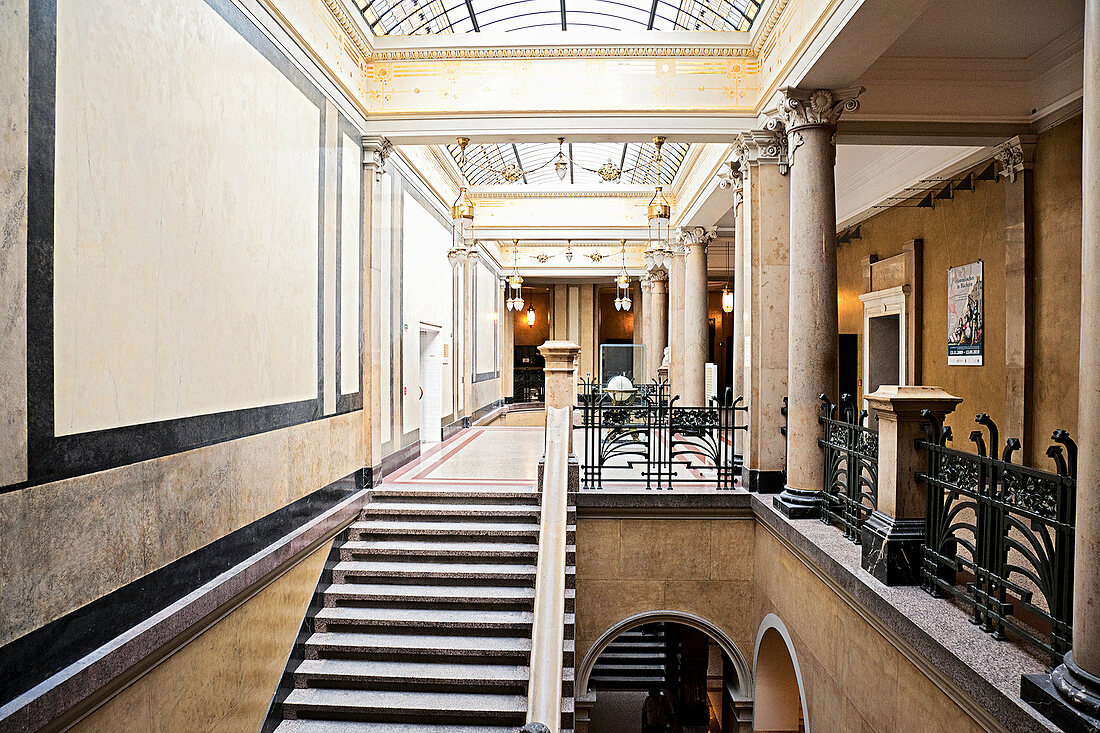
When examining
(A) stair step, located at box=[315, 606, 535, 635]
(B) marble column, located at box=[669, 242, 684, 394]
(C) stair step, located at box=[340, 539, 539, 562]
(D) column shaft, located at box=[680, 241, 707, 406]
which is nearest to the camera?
(A) stair step, located at box=[315, 606, 535, 635]

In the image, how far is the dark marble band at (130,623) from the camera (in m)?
3.04

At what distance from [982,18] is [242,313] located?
22.4 feet

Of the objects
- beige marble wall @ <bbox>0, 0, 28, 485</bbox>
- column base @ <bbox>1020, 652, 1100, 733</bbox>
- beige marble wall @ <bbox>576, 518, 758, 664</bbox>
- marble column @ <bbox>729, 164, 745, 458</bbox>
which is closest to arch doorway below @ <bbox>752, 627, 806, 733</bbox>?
beige marble wall @ <bbox>576, 518, 758, 664</bbox>

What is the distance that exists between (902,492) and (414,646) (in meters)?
4.05

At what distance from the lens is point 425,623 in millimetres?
5992

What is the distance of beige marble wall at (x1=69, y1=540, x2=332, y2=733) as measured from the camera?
3.79 m

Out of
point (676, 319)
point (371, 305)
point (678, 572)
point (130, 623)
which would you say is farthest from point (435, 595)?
point (676, 319)

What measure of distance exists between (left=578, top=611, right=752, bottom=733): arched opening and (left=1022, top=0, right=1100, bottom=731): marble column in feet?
15.4

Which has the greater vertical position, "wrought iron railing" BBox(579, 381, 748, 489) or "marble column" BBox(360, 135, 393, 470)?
"marble column" BBox(360, 135, 393, 470)

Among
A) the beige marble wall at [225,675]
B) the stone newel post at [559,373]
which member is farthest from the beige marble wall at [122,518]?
the stone newel post at [559,373]

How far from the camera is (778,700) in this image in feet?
22.7

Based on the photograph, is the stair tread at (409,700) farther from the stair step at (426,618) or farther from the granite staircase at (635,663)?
the granite staircase at (635,663)

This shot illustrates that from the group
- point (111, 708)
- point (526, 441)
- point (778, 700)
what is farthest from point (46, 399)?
point (526, 441)

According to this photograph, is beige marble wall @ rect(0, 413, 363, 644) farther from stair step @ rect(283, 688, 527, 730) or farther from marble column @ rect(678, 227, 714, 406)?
marble column @ rect(678, 227, 714, 406)
